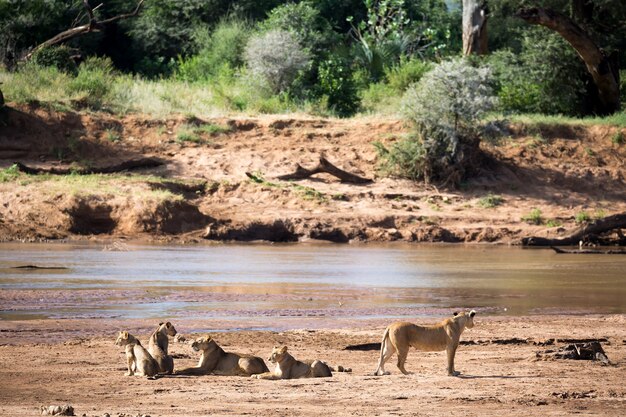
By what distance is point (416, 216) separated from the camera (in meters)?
28.1

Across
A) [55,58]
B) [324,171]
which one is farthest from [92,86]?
[324,171]

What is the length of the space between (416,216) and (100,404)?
2024cm

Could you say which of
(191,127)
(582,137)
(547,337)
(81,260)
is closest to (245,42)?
(191,127)

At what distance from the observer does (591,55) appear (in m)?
33.8

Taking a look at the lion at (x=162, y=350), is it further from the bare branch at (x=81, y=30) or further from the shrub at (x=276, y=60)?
the bare branch at (x=81, y=30)

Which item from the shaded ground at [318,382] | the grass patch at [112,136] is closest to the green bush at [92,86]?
the grass patch at [112,136]

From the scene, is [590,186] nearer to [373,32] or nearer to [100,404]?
[373,32]

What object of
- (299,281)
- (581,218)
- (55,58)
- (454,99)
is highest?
(55,58)

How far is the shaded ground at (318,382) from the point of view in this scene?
328 inches

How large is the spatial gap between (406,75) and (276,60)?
4.00 metres

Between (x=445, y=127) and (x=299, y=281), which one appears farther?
(x=445, y=127)

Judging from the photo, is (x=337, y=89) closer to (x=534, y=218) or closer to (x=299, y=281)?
(x=534, y=218)

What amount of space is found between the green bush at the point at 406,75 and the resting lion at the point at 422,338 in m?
26.6

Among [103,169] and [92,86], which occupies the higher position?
[92,86]
